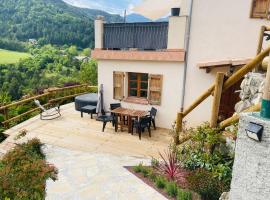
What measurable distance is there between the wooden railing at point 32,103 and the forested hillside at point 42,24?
4787 cm

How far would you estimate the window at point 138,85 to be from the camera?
9.84 meters

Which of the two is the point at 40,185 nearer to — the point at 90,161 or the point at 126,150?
the point at 90,161

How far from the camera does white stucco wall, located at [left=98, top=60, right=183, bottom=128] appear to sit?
895cm

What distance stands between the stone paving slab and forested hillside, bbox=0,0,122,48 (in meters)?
56.2

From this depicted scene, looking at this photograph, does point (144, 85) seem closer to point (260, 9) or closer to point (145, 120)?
point (145, 120)

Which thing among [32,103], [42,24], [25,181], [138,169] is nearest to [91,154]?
[138,169]

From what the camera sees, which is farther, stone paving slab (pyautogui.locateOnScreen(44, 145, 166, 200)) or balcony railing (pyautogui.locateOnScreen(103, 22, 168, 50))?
balcony railing (pyautogui.locateOnScreen(103, 22, 168, 50))

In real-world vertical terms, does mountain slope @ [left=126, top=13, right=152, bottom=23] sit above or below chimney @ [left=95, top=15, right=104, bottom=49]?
above

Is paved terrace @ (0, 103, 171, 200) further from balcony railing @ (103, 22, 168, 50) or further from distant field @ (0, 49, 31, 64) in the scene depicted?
distant field @ (0, 49, 31, 64)

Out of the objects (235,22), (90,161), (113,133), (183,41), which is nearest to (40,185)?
(90,161)

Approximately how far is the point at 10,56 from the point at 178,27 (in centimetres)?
7226

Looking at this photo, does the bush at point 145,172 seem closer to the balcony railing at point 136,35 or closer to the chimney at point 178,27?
the chimney at point 178,27

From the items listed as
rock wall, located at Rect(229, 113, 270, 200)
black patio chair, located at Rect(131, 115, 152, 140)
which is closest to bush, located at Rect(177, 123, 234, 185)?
rock wall, located at Rect(229, 113, 270, 200)

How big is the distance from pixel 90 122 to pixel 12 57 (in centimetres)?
6848
